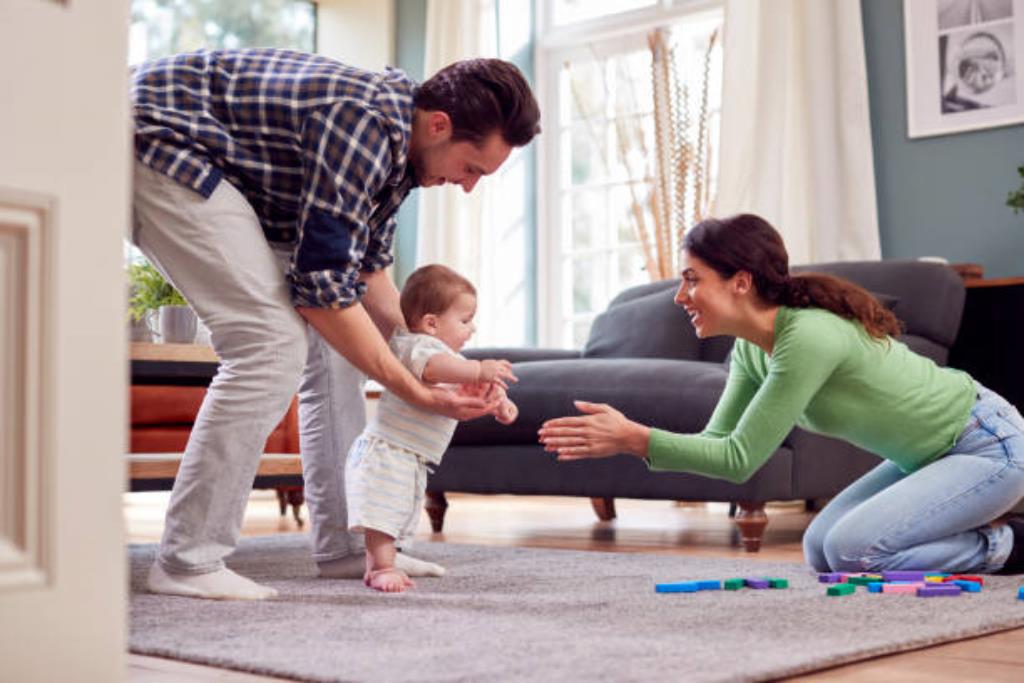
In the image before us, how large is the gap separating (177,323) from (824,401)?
2.08 m

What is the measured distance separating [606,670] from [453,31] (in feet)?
17.2

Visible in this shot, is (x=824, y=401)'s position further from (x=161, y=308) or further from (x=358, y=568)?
(x=161, y=308)

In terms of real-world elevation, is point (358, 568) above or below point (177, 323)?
below

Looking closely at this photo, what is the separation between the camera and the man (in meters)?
2.02

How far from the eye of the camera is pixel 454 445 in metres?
3.65

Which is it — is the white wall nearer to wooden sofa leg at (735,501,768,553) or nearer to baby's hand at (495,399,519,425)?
wooden sofa leg at (735,501,768,553)

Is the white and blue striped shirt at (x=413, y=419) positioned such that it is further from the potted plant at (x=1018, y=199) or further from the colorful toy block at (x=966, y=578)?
the potted plant at (x=1018, y=199)

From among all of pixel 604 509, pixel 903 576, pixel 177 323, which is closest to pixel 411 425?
pixel 903 576

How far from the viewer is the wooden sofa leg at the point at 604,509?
13.9ft

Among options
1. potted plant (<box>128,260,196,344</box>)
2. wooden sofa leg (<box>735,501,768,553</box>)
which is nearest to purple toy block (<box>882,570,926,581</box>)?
wooden sofa leg (<box>735,501,768,553</box>)

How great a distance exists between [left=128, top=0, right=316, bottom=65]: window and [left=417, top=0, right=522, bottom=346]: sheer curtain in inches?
33.0

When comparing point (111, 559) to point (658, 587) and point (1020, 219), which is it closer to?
point (658, 587)

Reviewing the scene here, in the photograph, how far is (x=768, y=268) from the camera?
236 cm

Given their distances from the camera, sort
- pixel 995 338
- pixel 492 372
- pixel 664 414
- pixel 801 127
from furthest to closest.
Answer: pixel 801 127 → pixel 995 338 → pixel 664 414 → pixel 492 372
